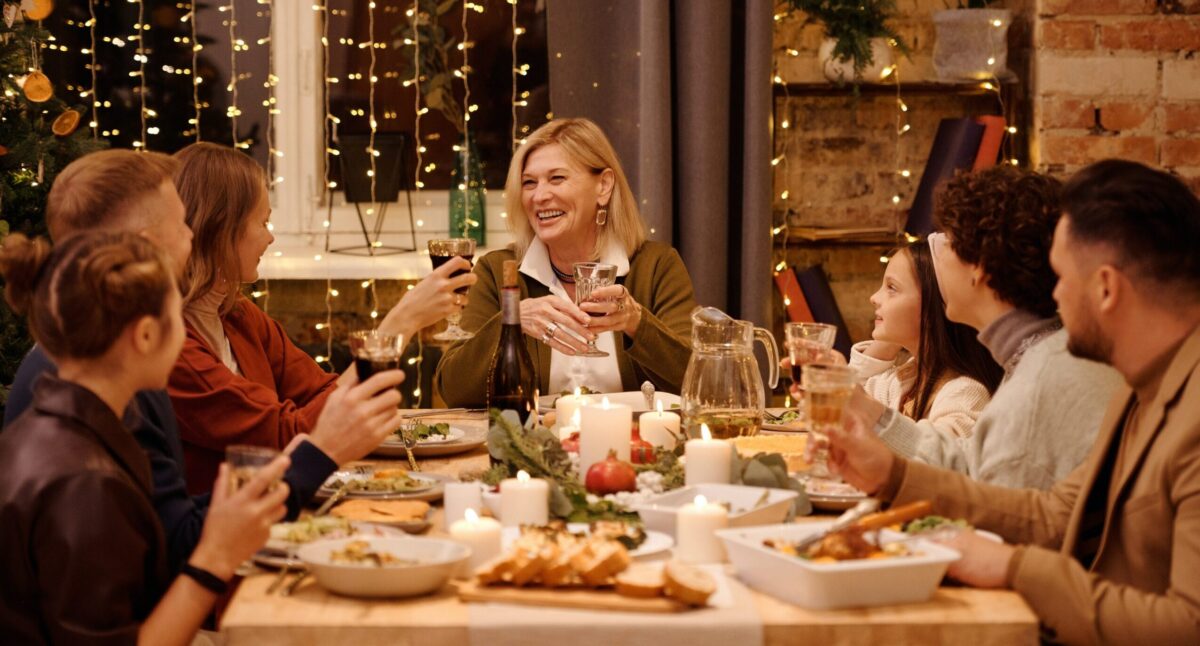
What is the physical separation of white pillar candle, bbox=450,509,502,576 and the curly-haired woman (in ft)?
2.52

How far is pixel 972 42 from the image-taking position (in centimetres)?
410

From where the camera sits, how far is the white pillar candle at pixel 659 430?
2240mm

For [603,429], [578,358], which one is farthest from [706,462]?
[578,358]

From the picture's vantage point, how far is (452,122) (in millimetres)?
4590

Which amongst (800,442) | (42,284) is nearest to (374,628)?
(42,284)

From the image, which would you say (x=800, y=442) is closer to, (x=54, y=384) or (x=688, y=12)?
(x=54, y=384)

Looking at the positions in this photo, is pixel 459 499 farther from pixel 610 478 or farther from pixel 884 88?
pixel 884 88

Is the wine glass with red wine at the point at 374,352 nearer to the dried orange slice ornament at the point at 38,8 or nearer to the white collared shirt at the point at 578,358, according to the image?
the white collared shirt at the point at 578,358

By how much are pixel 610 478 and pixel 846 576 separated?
0.52m

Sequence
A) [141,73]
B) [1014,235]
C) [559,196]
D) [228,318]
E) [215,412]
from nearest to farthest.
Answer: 1. [1014,235]
2. [215,412]
3. [228,318]
4. [559,196]
5. [141,73]

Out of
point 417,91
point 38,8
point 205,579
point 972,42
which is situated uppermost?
point 38,8

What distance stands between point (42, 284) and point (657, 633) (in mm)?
832

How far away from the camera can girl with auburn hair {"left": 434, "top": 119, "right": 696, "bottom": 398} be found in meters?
3.12

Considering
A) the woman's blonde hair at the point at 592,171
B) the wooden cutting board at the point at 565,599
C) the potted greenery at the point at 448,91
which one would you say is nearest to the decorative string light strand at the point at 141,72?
the potted greenery at the point at 448,91
